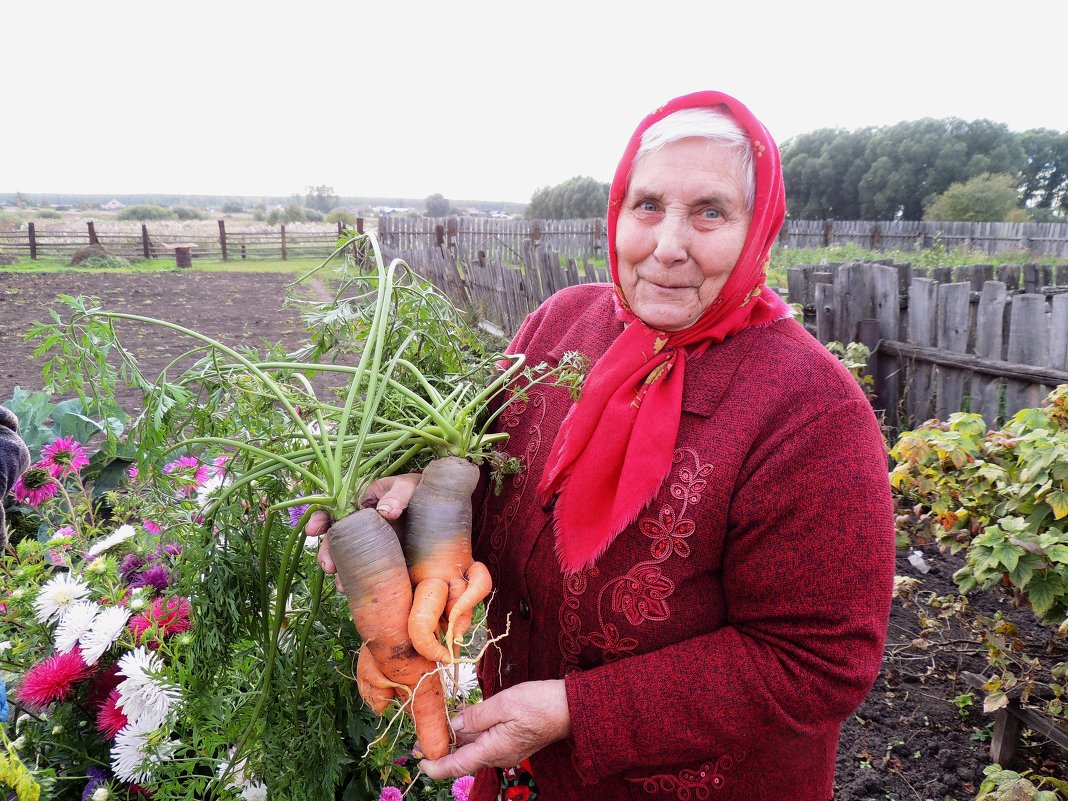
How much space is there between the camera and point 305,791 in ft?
4.76

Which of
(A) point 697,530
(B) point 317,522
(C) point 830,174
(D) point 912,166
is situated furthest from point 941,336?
(C) point 830,174

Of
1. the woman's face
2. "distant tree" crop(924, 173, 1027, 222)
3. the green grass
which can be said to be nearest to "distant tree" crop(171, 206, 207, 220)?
the green grass

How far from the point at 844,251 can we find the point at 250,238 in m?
24.8

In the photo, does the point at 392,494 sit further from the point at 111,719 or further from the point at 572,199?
the point at 572,199

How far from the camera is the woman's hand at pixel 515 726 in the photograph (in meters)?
1.26

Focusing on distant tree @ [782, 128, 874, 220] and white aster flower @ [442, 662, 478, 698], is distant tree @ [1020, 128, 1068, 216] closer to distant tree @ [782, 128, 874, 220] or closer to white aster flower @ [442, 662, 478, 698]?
distant tree @ [782, 128, 874, 220]

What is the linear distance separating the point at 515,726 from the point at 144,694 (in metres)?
0.90

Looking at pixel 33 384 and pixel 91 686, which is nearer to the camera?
pixel 91 686

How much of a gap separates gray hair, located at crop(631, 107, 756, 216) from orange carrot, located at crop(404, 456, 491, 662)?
770mm

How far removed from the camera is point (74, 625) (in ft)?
5.39

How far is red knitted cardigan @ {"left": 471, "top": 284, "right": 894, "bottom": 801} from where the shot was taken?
1167mm

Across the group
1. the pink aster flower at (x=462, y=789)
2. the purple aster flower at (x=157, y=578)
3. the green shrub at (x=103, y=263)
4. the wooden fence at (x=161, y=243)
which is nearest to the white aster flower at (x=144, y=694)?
the purple aster flower at (x=157, y=578)

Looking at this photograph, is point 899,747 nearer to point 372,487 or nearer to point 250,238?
point 372,487

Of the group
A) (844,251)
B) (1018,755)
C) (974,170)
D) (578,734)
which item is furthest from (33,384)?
(974,170)
